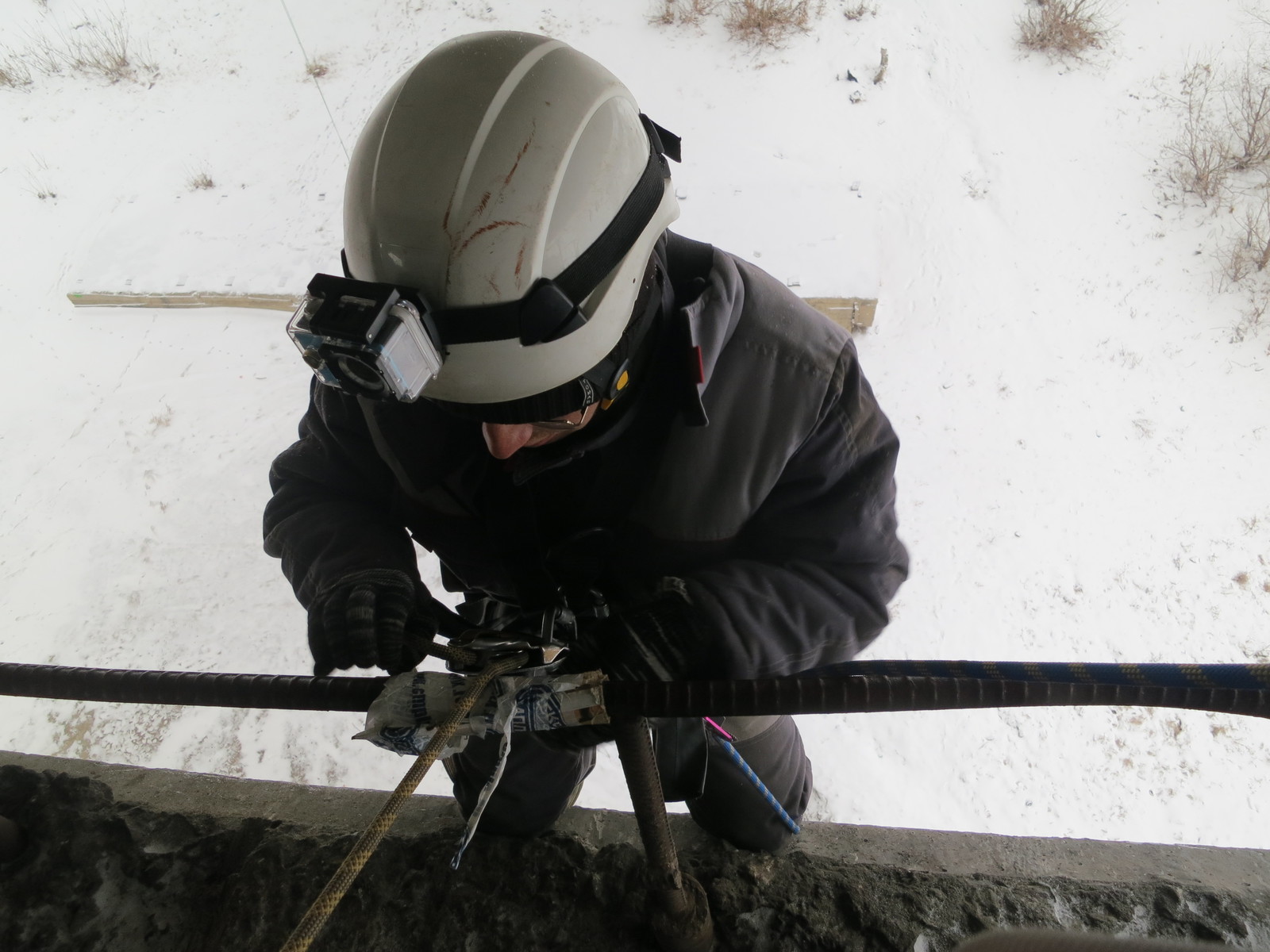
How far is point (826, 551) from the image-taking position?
1463mm

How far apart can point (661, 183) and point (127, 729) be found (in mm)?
4332

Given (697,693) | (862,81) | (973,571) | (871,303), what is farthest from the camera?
(862,81)

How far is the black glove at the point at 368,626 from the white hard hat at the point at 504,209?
44 centimetres

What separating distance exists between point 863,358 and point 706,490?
4.05 meters

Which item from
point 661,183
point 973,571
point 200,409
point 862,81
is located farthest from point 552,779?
point 862,81

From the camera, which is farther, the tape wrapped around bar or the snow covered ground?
the snow covered ground

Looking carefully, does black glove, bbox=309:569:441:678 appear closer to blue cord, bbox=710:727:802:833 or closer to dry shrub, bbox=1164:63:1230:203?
blue cord, bbox=710:727:802:833

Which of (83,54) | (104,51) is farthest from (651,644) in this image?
(83,54)

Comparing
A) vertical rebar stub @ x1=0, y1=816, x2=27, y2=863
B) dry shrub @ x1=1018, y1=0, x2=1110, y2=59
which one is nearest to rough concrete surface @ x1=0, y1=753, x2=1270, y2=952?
vertical rebar stub @ x1=0, y1=816, x2=27, y2=863

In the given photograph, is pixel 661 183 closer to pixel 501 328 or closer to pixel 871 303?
pixel 501 328

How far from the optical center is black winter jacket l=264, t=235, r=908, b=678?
4.57ft

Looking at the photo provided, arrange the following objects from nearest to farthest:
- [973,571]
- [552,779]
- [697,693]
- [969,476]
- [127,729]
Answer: [697,693], [552,779], [127,729], [973,571], [969,476]

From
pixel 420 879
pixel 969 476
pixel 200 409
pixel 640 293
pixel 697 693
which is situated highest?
pixel 640 293

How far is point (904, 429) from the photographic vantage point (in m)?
4.87
